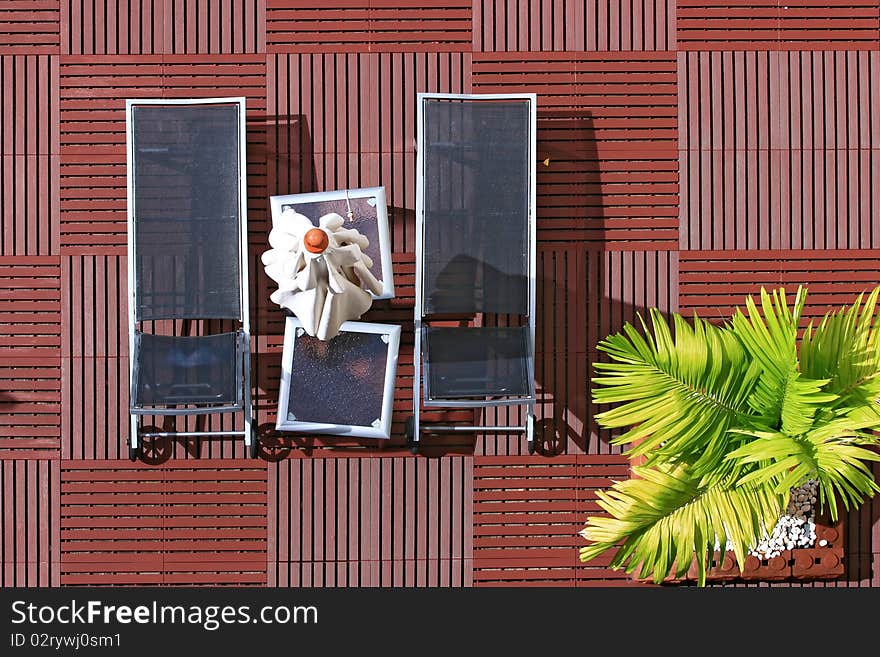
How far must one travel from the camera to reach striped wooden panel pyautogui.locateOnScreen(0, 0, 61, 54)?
6.52m

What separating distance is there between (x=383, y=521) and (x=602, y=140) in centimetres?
359

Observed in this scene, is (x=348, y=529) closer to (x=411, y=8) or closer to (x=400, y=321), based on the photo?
(x=400, y=321)

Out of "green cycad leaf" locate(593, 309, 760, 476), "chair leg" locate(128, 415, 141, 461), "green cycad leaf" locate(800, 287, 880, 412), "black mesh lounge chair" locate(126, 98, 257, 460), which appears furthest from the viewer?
"chair leg" locate(128, 415, 141, 461)

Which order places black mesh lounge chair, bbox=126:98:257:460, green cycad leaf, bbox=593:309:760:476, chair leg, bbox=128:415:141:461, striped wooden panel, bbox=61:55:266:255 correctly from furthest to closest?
striped wooden panel, bbox=61:55:266:255 → chair leg, bbox=128:415:141:461 → black mesh lounge chair, bbox=126:98:257:460 → green cycad leaf, bbox=593:309:760:476

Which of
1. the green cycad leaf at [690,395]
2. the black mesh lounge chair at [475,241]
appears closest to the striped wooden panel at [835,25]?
the black mesh lounge chair at [475,241]

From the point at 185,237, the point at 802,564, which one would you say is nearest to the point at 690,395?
the point at 802,564

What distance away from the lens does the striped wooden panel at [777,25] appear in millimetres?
6566

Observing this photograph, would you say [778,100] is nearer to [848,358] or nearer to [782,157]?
[782,157]

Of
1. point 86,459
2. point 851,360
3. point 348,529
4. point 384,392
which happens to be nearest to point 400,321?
point 384,392

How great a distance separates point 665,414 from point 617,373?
0.57 meters

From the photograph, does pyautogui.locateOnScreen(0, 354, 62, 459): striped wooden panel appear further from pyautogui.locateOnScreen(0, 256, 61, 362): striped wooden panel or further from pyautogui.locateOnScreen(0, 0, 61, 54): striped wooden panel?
pyautogui.locateOnScreen(0, 0, 61, 54): striped wooden panel

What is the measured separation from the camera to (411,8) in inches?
258

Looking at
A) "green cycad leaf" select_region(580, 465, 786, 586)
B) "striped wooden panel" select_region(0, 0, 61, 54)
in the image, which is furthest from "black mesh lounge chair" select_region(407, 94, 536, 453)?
"striped wooden panel" select_region(0, 0, 61, 54)

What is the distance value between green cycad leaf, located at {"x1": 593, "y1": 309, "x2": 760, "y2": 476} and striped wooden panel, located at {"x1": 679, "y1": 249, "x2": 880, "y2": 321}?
4.10 feet
